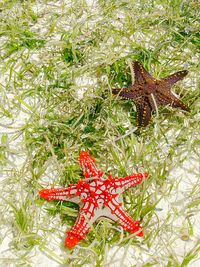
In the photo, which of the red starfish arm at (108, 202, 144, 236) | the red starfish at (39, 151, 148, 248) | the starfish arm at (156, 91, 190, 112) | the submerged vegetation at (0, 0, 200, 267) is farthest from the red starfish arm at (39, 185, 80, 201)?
the starfish arm at (156, 91, 190, 112)

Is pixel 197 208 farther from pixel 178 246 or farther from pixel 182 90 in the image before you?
pixel 182 90

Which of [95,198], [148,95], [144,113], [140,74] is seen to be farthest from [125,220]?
[140,74]

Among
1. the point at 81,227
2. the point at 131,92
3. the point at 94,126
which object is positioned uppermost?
the point at 131,92

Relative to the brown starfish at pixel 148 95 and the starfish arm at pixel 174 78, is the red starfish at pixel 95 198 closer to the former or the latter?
the brown starfish at pixel 148 95

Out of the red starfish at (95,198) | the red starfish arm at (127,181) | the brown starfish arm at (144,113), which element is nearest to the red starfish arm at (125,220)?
the red starfish at (95,198)

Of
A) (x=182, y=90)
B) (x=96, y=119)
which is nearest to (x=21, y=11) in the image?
(x=96, y=119)

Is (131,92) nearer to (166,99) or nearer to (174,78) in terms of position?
(166,99)
